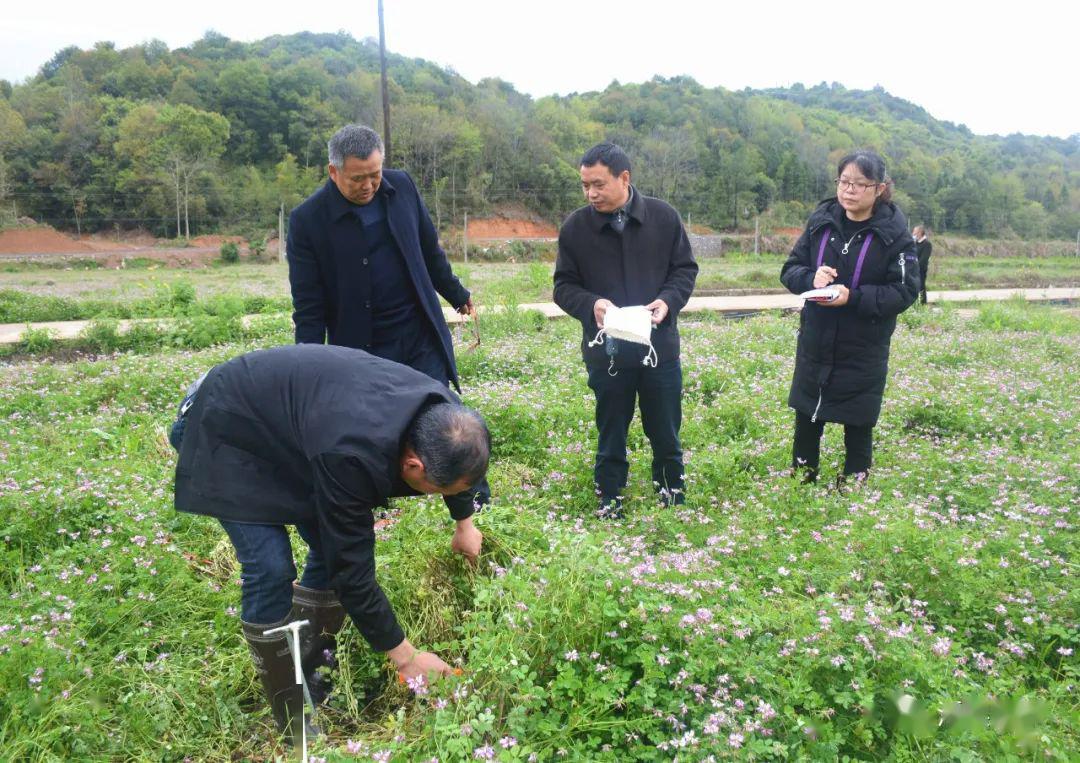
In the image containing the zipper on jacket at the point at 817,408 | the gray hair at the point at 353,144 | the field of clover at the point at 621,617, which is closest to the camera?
the field of clover at the point at 621,617

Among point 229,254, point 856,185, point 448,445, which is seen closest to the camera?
point 448,445

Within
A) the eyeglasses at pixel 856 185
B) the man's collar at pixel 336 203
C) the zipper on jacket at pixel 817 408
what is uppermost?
the eyeglasses at pixel 856 185

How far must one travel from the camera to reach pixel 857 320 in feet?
12.7

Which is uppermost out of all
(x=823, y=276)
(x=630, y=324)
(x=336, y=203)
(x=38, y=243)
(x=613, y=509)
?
(x=336, y=203)

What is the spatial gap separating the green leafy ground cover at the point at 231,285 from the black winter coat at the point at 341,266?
310 inches

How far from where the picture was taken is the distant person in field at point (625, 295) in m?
3.79

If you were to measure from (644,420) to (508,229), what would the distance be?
156ft

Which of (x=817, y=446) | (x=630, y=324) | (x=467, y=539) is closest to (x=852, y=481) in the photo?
(x=817, y=446)

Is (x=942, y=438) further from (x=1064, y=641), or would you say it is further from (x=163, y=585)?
(x=163, y=585)

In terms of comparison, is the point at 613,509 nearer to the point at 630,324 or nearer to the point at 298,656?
the point at 630,324

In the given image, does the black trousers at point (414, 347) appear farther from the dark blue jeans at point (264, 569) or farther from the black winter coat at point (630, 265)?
the dark blue jeans at point (264, 569)

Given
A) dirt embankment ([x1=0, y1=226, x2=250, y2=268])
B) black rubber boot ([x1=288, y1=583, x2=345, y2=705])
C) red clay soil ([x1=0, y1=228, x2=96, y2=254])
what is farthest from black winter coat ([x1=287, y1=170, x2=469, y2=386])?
red clay soil ([x1=0, y1=228, x2=96, y2=254])

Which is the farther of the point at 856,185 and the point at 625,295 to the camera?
the point at 625,295

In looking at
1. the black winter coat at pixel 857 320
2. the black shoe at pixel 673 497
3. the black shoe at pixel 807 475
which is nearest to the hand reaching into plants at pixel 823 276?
the black winter coat at pixel 857 320
